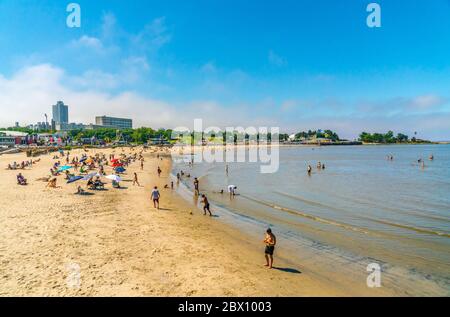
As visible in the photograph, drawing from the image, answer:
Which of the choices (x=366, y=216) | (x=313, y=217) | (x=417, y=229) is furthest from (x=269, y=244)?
(x=366, y=216)

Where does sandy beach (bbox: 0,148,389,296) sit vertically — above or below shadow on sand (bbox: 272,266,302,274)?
above

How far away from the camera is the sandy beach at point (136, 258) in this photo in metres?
8.82

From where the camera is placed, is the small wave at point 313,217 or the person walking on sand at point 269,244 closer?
the person walking on sand at point 269,244

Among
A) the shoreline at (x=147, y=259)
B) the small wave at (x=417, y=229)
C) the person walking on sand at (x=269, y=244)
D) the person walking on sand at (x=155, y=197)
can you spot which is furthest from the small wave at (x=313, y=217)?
the person walking on sand at (x=155, y=197)

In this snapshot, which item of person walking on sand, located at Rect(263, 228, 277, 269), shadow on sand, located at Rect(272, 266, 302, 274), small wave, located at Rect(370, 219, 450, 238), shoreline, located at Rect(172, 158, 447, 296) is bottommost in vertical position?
small wave, located at Rect(370, 219, 450, 238)

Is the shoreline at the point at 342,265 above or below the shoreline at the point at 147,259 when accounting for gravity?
below

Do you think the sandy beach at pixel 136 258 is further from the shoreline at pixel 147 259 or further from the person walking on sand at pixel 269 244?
the person walking on sand at pixel 269 244

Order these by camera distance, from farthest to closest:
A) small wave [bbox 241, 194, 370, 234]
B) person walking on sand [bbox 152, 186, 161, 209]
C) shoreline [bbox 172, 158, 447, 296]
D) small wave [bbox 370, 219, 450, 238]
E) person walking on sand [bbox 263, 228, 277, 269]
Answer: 1. person walking on sand [bbox 152, 186, 161, 209]
2. small wave [bbox 241, 194, 370, 234]
3. small wave [bbox 370, 219, 450, 238]
4. person walking on sand [bbox 263, 228, 277, 269]
5. shoreline [bbox 172, 158, 447, 296]

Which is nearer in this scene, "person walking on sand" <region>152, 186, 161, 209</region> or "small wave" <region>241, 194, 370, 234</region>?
"small wave" <region>241, 194, 370, 234</region>

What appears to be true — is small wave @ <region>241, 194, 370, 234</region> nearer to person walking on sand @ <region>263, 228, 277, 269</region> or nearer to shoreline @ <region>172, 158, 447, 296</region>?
shoreline @ <region>172, 158, 447, 296</region>

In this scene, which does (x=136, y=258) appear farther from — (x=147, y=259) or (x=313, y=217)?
(x=313, y=217)

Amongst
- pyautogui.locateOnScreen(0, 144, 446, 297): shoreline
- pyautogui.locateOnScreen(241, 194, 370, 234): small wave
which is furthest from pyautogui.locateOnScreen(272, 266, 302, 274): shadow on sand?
pyautogui.locateOnScreen(241, 194, 370, 234): small wave

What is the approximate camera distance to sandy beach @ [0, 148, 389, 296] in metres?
8.82
